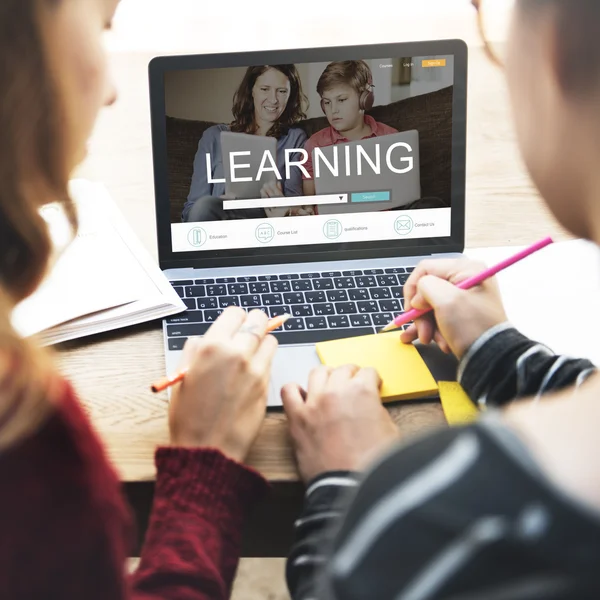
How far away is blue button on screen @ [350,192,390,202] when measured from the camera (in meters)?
0.91

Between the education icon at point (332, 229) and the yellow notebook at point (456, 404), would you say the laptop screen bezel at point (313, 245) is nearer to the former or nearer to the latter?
the education icon at point (332, 229)

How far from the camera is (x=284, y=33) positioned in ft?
4.49

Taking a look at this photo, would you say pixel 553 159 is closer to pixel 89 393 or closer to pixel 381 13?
pixel 89 393

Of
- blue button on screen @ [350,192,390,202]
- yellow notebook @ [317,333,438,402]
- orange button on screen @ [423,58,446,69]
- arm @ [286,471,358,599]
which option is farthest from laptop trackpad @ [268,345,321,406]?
A: orange button on screen @ [423,58,446,69]

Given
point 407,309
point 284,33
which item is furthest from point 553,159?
point 284,33

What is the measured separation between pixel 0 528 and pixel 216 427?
10.2 inches

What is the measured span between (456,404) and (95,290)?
0.40 m

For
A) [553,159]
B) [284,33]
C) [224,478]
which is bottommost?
[224,478]

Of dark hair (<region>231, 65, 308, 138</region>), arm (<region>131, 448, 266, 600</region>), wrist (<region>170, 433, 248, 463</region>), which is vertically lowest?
arm (<region>131, 448, 266, 600</region>)

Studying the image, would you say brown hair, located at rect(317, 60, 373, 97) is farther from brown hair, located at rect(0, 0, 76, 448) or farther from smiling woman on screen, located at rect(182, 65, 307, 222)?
brown hair, located at rect(0, 0, 76, 448)

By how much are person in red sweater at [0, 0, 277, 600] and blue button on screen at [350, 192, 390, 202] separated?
1.24 feet

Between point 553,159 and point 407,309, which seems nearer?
point 553,159

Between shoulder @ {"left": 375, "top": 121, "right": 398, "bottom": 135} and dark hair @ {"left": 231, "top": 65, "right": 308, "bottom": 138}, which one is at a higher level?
dark hair @ {"left": 231, "top": 65, "right": 308, "bottom": 138}

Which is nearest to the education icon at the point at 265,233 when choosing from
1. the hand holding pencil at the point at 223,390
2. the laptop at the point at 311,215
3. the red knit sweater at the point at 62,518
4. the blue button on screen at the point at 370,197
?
the laptop at the point at 311,215
